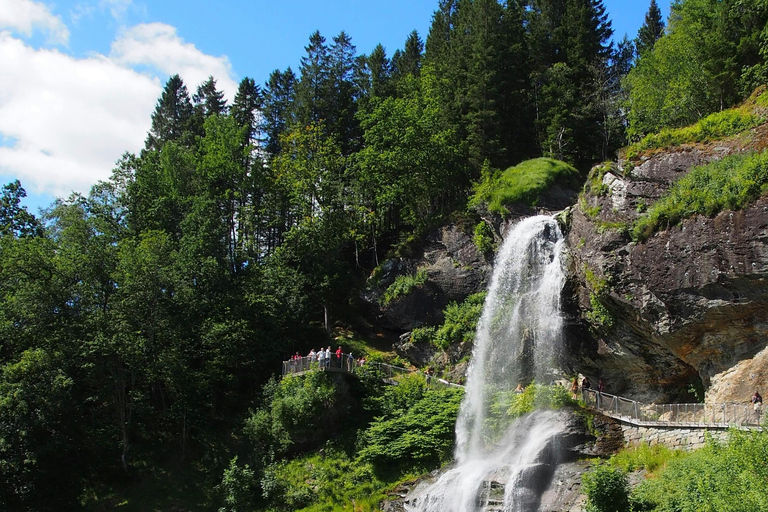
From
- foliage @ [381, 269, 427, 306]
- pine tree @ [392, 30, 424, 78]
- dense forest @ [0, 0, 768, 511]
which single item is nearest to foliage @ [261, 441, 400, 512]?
dense forest @ [0, 0, 768, 511]

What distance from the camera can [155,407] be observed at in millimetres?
31109

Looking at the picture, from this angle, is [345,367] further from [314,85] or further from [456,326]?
[314,85]

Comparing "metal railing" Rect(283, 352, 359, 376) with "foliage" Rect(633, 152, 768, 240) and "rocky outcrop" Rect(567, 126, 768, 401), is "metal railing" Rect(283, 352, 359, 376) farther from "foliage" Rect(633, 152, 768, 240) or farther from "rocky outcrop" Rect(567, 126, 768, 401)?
"foliage" Rect(633, 152, 768, 240)

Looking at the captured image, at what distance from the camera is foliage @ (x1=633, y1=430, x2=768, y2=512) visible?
14078 millimetres

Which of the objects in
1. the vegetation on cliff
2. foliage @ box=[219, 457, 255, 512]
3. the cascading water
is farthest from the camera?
foliage @ box=[219, 457, 255, 512]

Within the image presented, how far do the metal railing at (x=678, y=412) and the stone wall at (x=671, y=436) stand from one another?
174mm

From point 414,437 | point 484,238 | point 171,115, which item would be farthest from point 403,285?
point 171,115

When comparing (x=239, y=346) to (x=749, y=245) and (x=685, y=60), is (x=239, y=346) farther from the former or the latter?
Answer: (x=685, y=60)

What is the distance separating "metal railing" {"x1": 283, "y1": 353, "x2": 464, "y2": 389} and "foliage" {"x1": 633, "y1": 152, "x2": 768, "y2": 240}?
9.95m

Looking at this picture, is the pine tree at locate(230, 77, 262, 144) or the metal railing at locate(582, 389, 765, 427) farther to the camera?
the pine tree at locate(230, 77, 262, 144)

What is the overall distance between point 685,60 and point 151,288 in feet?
88.3

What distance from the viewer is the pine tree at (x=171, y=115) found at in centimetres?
5288

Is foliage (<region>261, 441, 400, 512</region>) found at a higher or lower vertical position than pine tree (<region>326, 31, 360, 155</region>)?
lower

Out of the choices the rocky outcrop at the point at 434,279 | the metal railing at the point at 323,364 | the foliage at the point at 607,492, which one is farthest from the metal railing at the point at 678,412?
the rocky outcrop at the point at 434,279
